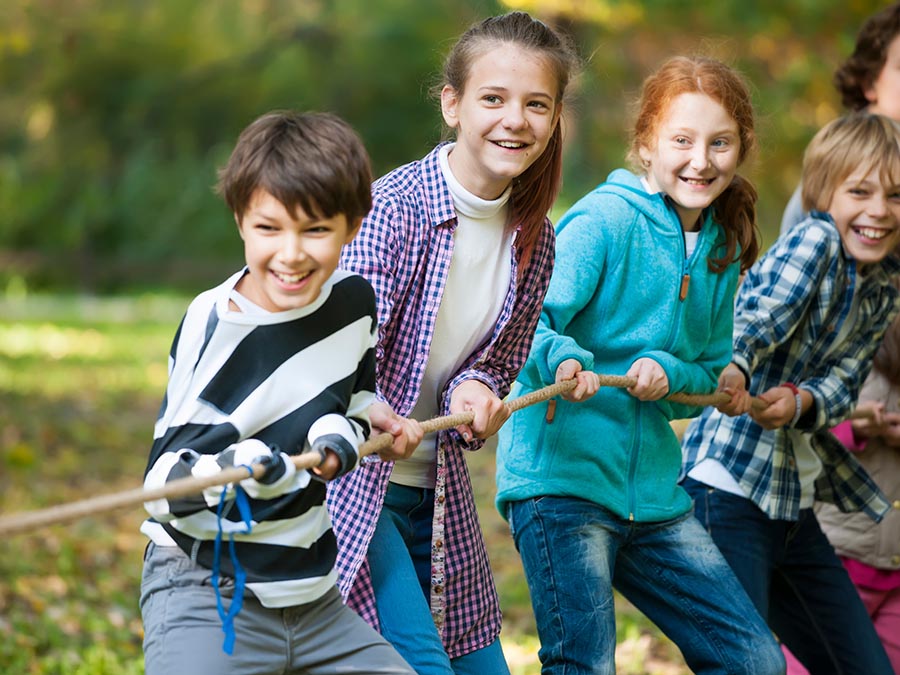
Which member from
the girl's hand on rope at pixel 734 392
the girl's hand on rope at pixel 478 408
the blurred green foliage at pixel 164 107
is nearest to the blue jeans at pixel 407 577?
the girl's hand on rope at pixel 478 408

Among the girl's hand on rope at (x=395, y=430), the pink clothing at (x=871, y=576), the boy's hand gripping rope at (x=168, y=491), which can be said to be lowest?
the pink clothing at (x=871, y=576)

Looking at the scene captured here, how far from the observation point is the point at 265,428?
7.84ft

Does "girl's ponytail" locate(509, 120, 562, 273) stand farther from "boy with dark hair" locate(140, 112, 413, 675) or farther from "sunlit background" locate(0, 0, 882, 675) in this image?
"sunlit background" locate(0, 0, 882, 675)

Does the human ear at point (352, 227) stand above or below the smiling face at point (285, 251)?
above

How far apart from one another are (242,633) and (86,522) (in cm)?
457

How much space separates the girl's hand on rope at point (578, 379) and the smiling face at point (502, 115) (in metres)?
0.46

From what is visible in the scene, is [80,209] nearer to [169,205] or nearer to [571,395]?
[169,205]

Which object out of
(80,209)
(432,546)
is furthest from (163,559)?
(80,209)

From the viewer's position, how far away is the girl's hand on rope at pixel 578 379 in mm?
3047

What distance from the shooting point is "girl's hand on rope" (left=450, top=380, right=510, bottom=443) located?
9.36 ft

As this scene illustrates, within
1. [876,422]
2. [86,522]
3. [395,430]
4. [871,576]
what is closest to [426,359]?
[395,430]

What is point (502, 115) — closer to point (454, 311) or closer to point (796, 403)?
point (454, 311)

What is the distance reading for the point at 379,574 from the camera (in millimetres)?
2873

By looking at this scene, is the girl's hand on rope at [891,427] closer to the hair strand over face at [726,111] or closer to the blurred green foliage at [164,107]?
the hair strand over face at [726,111]
